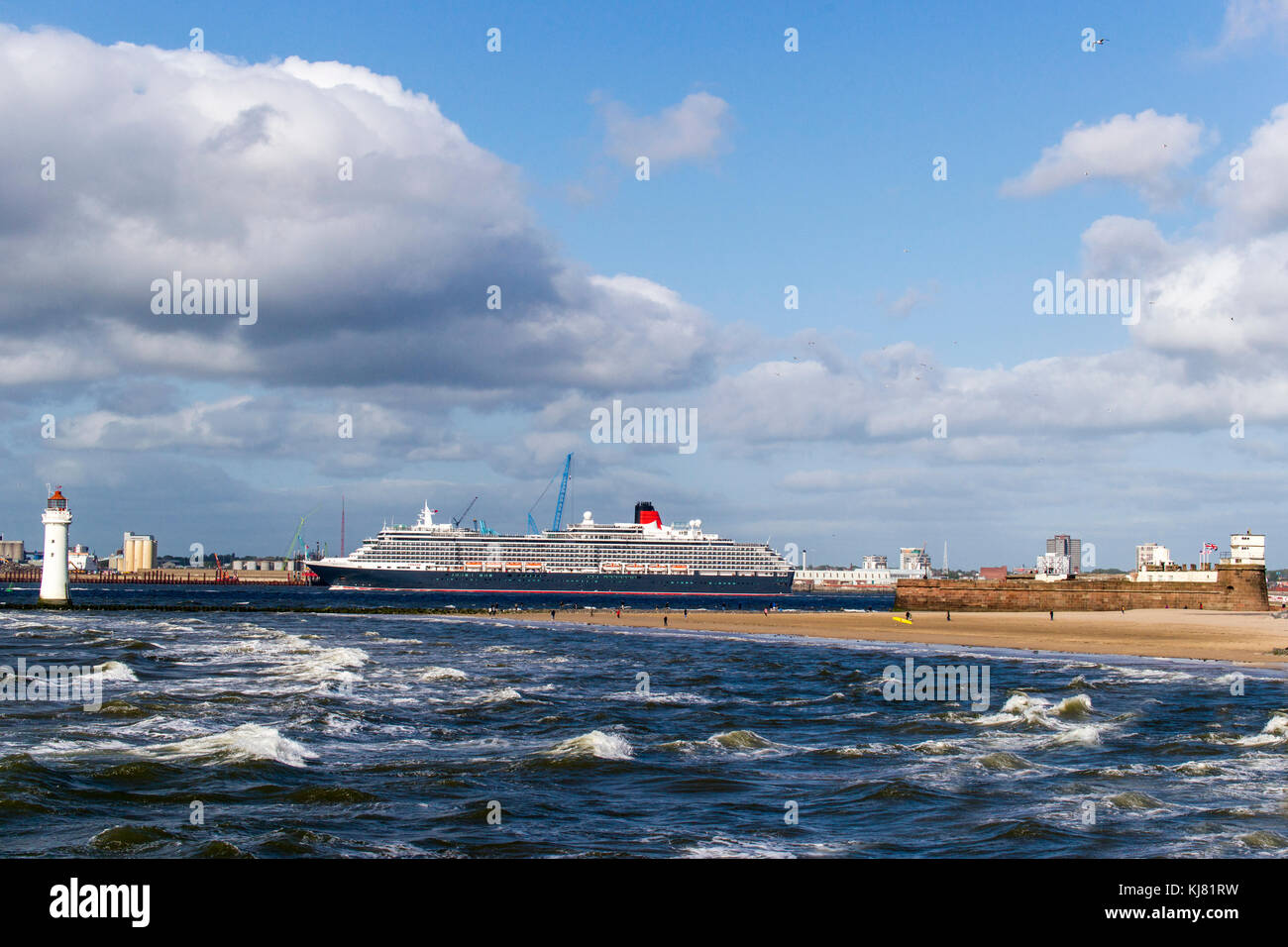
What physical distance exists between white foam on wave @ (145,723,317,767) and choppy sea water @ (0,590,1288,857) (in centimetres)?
10

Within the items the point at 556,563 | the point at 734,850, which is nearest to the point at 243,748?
the point at 734,850

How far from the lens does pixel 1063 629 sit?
64875 mm

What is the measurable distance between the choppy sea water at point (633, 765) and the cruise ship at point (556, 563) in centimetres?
13290

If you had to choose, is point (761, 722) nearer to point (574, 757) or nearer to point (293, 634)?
point (574, 757)

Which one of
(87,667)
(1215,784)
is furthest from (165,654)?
(1215,784)

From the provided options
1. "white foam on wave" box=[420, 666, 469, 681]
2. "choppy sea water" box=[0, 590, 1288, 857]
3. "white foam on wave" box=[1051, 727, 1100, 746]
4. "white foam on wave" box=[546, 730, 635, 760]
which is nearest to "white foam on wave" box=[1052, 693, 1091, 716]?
"choppy sea water" box=[0, 590, 1288, 857]

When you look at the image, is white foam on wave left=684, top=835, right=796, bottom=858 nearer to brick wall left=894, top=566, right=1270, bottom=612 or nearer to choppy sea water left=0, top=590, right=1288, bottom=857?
choppy sea water left=0, top=590, right=1288, bottom=857

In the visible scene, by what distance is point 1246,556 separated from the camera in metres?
85.4

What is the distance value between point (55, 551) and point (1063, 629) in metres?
63.3

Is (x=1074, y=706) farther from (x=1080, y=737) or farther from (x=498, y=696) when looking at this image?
(x=498, y=696)

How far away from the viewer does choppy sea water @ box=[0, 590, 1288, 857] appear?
14.5 meters
